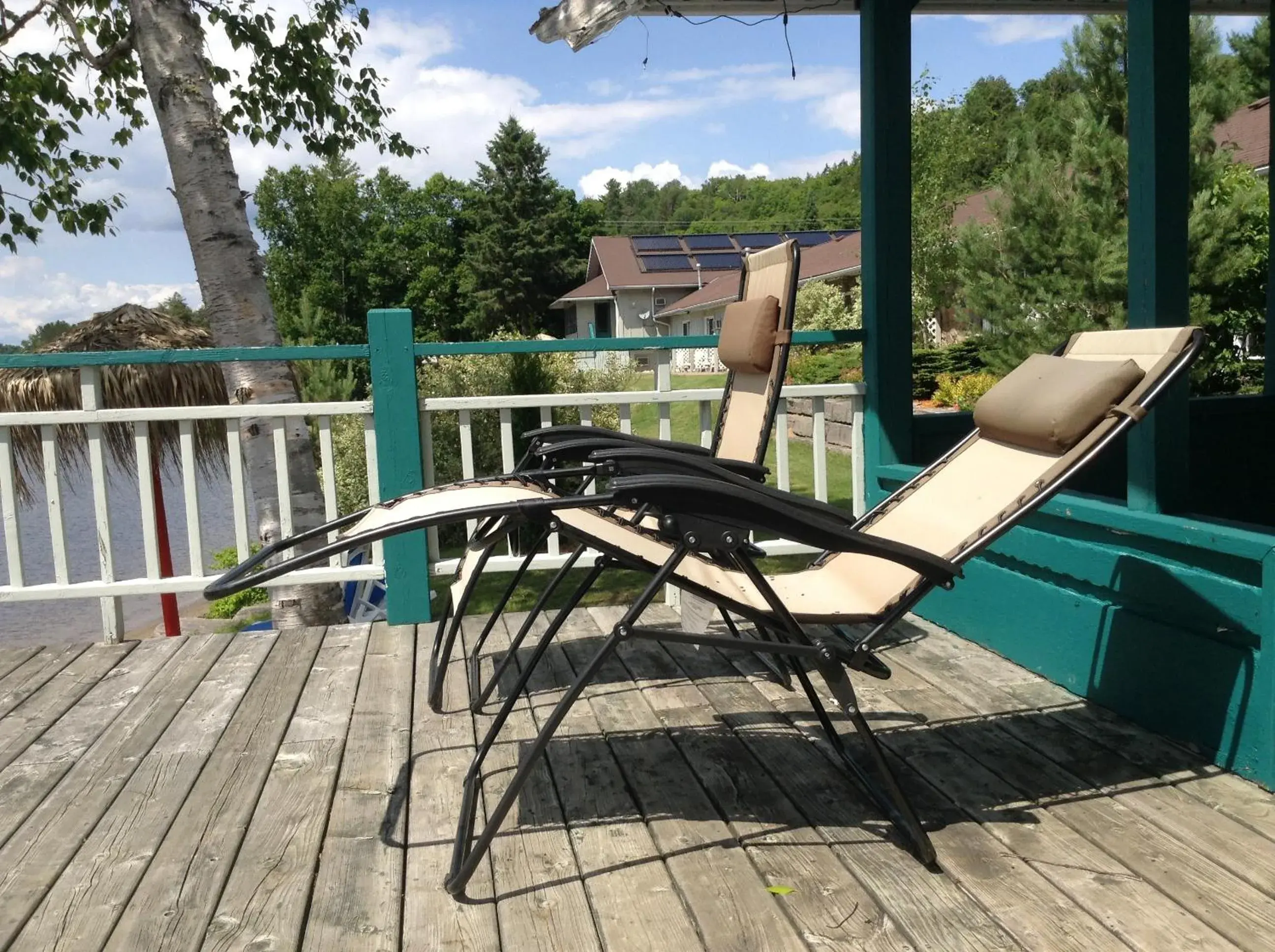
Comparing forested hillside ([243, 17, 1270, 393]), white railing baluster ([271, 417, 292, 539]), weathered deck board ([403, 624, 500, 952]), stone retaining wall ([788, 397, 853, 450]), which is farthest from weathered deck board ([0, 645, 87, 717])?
forested hillside ([243, 17, 1270, 393])

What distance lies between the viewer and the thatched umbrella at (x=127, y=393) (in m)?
Result: 5.77

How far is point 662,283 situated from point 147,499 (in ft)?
127

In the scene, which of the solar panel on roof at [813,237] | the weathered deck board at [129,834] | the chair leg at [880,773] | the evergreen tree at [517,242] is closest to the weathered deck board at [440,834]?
the weathered deck board at [129,834]

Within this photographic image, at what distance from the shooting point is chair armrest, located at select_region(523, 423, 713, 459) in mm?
2887

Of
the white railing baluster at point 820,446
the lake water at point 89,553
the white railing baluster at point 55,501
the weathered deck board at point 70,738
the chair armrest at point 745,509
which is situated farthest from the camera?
the lake water at point 89,553

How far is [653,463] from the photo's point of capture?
2188 mm

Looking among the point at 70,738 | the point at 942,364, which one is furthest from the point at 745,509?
the point at 942,364

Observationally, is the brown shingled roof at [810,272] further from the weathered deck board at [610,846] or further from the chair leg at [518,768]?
the chair leg at [518,768]

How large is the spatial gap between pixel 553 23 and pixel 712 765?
3029 millimetres

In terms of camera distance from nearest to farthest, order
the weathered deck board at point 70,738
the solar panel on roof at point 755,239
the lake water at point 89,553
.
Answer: the weathered deck board at point 70,738, the lake water at point 89,553, the solar panel on roof at point 755,239

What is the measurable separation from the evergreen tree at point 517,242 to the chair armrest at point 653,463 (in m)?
45.9

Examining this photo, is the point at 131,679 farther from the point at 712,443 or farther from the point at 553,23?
the point at 553,23

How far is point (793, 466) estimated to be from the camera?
40.0ft

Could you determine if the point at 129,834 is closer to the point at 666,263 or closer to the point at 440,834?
the point at 440,834
